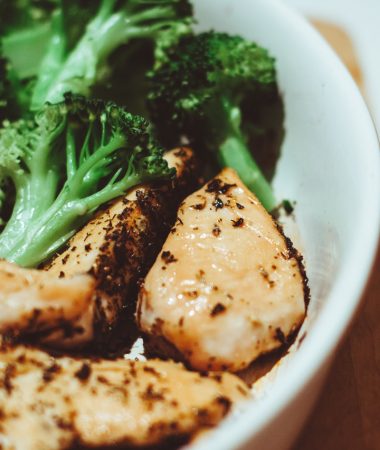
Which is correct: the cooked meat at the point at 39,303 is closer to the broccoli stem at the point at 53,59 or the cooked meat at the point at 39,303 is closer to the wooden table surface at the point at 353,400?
the wooden table surface at the point at 353,400

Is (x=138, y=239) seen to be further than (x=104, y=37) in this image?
No

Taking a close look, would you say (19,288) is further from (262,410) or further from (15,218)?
(262,410)

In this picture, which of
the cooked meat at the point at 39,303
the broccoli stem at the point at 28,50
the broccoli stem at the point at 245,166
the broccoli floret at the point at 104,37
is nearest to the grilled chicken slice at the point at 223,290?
the cooked meat at the point at 39,303

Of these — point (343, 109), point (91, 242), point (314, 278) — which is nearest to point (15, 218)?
point (91, 242)

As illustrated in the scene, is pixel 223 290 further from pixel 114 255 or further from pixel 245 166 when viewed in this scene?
pixel 245 166

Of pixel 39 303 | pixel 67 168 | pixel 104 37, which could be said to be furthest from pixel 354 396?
pixel 104 37

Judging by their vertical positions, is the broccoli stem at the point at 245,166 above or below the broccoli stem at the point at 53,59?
below
